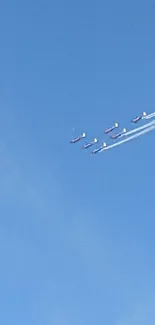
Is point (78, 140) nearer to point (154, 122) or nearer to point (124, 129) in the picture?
point (124, 129)

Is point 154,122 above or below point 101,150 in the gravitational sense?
below

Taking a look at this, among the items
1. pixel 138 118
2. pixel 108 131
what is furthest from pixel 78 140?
pixel 138 118

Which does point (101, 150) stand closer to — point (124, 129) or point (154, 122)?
point (124, 129)

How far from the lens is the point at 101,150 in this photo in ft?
313

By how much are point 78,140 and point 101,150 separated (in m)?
5.20

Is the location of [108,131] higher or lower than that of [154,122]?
higher

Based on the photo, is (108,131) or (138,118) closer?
(138,118)

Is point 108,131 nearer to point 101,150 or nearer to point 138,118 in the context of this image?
point 101,150

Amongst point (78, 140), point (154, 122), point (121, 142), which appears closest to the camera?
point (154, 122)

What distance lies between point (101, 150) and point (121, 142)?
16.6ft

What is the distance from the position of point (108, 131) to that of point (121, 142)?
5.57 meters

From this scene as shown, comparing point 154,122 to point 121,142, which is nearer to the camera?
point 154,122

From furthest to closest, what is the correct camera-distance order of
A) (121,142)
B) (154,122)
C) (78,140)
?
1. (78,140)
2. (121,142)
3. (154,122)

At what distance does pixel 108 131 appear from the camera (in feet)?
316
